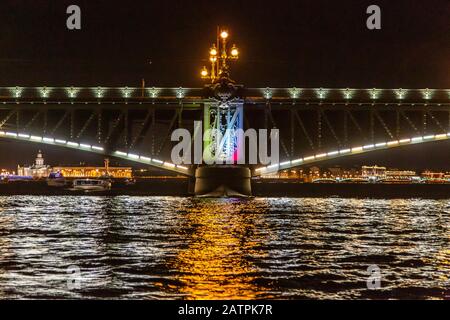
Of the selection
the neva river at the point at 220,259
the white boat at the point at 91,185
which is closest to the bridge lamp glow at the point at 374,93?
the neva river at the point at 220,259

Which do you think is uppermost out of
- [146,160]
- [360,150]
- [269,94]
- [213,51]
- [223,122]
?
[213,51]

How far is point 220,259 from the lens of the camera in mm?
21641

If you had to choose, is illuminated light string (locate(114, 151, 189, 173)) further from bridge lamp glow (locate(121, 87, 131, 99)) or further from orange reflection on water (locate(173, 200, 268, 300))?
orange reflection on water (locate(173, 200, 268, 300))

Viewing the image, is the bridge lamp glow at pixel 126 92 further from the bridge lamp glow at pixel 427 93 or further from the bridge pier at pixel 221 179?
the bridge lamp glow at pixel 427 93

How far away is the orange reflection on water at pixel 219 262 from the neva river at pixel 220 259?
0.09 ft

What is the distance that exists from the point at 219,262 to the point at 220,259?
0.67 meters

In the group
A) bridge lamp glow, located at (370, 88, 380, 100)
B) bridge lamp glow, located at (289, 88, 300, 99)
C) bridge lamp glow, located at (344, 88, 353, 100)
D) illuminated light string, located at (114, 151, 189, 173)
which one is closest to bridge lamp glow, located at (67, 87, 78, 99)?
illuminated light string, located at (114, 151, 189, 173)

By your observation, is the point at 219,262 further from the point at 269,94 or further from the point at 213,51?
the point at 269,94

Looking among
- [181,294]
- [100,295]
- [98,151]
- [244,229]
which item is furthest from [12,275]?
[98,151]

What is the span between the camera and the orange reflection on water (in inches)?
645

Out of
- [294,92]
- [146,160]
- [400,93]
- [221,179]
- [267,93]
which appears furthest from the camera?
[400,93]

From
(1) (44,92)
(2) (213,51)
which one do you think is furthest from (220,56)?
(1) (44,92)

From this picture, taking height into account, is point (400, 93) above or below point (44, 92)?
below
